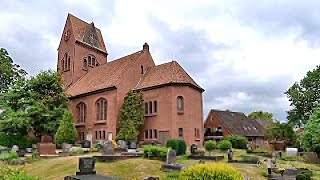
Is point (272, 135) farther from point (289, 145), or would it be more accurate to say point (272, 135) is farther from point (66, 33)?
point (66, 33)

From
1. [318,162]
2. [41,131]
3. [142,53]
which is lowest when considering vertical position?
[318,162]

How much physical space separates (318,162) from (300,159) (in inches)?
62.9

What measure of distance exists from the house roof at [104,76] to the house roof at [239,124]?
20.1 metres

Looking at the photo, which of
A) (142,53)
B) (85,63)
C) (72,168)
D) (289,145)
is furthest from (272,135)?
(72,168)

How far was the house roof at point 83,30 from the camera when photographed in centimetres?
5103

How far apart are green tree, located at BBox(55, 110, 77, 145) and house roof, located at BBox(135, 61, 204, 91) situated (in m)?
8.61

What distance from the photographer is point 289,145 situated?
159ft

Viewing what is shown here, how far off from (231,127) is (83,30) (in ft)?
89.7

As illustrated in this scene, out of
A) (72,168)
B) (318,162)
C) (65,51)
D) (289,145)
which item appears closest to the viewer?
(72,168)

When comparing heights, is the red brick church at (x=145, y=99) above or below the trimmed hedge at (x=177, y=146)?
above

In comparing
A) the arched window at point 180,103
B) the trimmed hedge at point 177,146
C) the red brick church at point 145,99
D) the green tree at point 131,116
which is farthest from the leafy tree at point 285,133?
the trimmed hedge at point 177,146

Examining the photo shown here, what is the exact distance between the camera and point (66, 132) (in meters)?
36.9

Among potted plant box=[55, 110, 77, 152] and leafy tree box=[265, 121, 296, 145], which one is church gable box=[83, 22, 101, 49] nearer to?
potted plant box=[55, 110, 77, 152]

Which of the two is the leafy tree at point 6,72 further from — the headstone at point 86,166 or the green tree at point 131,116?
the headstone at point 86,166
